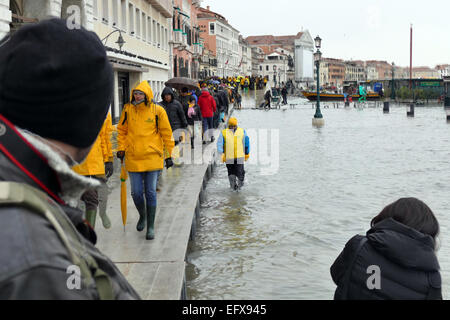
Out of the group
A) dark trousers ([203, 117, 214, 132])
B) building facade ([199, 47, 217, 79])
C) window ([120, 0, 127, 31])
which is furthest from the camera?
building facade ([199, 47, 217, 79])

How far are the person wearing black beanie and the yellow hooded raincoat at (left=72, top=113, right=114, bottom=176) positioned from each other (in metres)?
5.28

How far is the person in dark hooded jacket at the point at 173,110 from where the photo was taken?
1163 centimetres

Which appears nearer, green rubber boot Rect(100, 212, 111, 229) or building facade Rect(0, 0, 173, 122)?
green rubber boot Rect(100, 212, 111, 229)

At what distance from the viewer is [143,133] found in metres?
7.16

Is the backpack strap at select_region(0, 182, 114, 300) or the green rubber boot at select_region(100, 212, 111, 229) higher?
the backpack strap at select_region(0, 182, 114, 300)

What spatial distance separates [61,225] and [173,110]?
10.9 metres

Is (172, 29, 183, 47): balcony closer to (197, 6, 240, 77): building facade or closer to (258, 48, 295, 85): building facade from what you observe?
(197, 6, 240, 77): building facade

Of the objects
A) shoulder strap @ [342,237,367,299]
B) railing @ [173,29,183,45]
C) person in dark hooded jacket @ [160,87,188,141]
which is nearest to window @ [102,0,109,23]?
person in dark hooded jacket @ [160,87,188,141]

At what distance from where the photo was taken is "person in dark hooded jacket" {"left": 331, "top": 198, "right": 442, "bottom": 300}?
324 cm

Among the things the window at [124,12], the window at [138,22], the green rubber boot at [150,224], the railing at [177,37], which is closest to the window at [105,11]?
the window at [124,12]

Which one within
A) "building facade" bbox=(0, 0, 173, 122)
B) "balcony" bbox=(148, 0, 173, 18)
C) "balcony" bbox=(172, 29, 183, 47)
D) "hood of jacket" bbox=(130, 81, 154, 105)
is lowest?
"hood of jacket" bbox=(130, 81, 154, 105)

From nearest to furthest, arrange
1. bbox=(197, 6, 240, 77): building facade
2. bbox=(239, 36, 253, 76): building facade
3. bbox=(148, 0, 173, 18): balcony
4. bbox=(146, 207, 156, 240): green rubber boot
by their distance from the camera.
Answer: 1. bbox=(146, 207, 156, 240): green rubber boot
2. bbox=(148, 0, 173, 18): balcony
3. bbox=(197, 6, 240, 77): building facade
4. bbox=(239, 36, 253, 76): building facade

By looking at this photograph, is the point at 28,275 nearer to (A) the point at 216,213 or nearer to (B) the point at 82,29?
(B) the point at 82,29
